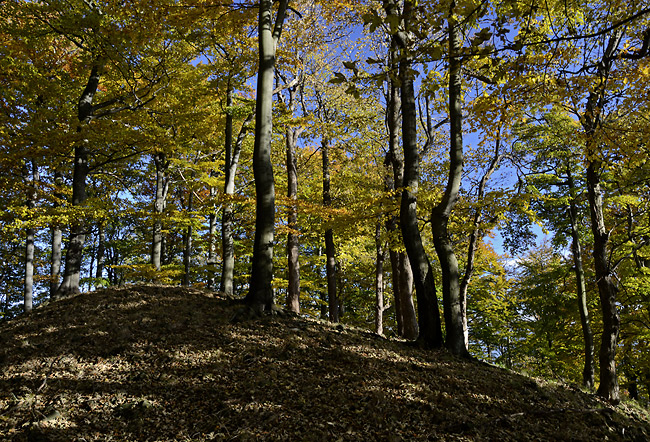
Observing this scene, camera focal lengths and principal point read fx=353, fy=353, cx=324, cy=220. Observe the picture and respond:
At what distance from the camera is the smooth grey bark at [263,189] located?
662cm

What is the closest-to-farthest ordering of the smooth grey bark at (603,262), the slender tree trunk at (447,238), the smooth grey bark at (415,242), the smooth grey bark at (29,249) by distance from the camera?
the slender tree trunk at (447,238), the smooth grey bark at (415,242), the smooth grey bark at (603,262), the smooth grey bark at (29,249)

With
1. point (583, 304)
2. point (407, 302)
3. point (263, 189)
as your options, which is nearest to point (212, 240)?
point (407, 302)

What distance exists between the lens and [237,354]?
195 inches

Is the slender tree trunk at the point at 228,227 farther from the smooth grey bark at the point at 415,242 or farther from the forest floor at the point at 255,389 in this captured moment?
the smooth grey bark at the point at 415,242

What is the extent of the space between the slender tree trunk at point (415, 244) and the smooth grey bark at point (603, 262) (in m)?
3.36

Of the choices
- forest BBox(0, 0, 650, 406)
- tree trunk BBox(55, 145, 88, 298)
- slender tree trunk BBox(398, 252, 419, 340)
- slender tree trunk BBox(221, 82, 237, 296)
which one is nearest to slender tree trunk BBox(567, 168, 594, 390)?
forest BBox(0, 0, 650, 406)

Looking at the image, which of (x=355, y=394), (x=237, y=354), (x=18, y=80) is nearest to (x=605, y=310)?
(x=355, y=394)

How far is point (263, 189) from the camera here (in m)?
6.81

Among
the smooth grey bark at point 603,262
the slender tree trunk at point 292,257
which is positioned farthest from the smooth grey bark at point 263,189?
the smooth grey bark at point 603,262

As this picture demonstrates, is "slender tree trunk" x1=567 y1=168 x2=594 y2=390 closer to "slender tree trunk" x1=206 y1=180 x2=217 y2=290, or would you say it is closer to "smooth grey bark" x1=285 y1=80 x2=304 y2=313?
"smooth grey bark" x1=285 y1=80 x2=304 y2=313

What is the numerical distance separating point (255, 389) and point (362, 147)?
39.6 feet

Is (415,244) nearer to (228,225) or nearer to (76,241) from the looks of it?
(228,225)

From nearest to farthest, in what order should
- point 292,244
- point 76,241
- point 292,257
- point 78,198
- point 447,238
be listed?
point 447,238 → point 78,198 → point 76,241 → point 292,257 → point 292,244

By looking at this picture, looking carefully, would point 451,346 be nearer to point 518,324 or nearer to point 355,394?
point 355,394
